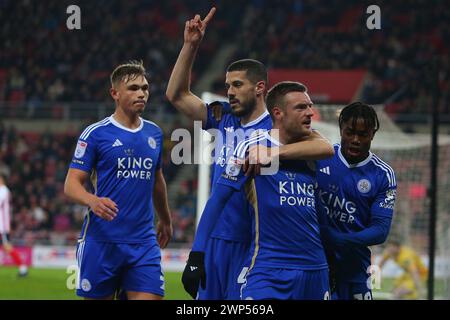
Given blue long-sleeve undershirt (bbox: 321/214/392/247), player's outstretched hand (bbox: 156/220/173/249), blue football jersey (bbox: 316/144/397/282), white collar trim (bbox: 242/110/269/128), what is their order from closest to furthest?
1. blue long-sleeve undershirt (bbox: 321/214/392/247)
2. blue football jersey (bbox: 316/144/397/282)
3. white collar trim (bbox: 242/110/269/128)
4. player's outstretched hand (bbox: 156/220/173/249)

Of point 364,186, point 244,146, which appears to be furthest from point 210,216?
point 364,186

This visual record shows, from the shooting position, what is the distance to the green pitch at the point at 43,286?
580 inches

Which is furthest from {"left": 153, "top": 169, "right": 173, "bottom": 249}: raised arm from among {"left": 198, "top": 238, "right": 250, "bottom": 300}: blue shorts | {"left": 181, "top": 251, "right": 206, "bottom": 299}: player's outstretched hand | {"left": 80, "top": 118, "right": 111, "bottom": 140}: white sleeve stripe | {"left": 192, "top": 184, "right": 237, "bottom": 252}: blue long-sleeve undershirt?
{"left": 181, "top": 251, "right": 206, "bottom": 299}: player's outstretched hand

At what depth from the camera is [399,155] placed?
16.0m

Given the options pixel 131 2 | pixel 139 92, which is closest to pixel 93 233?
pixel 139 92

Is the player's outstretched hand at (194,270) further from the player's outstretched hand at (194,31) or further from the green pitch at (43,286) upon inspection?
the green pitch at (43,286)

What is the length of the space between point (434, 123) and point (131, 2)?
22.7 metres

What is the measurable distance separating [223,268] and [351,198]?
3.70ft

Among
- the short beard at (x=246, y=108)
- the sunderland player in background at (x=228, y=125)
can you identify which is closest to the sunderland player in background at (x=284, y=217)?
the sunderland player in background at (x=228, y=125)

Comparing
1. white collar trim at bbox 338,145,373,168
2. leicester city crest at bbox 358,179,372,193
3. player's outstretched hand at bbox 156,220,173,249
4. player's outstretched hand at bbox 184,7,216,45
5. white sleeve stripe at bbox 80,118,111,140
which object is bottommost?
player's outstretched hand at bbox 156,220,173,249

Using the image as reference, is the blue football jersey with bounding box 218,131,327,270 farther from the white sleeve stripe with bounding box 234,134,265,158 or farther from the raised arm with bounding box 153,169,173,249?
the raised arm with bounding box 153,169,173,249

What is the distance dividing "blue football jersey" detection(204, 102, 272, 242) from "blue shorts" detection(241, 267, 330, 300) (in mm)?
759

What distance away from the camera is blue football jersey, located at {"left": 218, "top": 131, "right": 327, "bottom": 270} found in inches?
230

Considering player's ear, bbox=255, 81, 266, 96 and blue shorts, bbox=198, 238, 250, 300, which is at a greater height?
player's ear, bbox=255, 81, 266, 96
